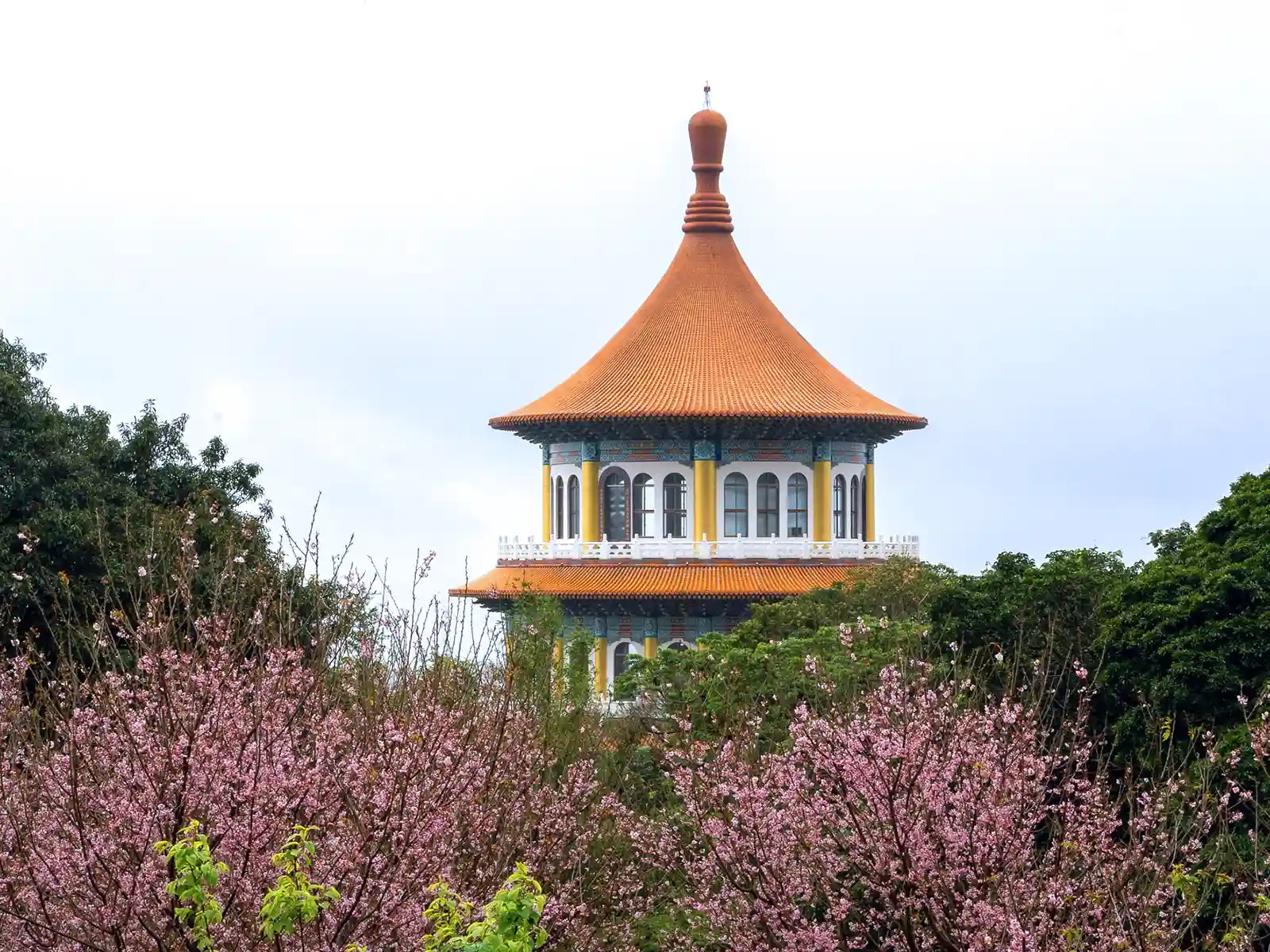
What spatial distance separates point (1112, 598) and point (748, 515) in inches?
922

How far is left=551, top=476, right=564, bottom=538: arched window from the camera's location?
51656 mm

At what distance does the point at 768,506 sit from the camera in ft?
165

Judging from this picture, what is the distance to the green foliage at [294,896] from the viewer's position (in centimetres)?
1165

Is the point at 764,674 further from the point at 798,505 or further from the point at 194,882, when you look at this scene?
the point at 798,505

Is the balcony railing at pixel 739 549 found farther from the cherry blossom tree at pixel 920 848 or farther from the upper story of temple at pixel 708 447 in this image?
the cherry blossom tree at pixel 920 848

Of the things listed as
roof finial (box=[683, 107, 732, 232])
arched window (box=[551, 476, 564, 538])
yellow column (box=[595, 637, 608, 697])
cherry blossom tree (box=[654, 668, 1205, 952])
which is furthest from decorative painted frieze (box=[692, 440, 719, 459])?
cherry blossom tree (box=[654, 668, 1205, 952])

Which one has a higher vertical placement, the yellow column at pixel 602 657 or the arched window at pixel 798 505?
the arched window at pixel 798 505

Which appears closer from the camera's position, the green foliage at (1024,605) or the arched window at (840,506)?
the green foliage at (1024,605)

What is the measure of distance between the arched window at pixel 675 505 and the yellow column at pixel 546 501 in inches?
127

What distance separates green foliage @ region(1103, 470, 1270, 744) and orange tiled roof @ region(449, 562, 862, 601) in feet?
65.7

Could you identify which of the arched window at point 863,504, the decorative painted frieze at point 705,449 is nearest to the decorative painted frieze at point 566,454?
the decorative painted frieze at point 705,449

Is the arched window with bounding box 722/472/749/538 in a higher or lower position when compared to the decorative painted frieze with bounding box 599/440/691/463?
lower

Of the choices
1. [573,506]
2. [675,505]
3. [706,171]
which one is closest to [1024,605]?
[675,505]

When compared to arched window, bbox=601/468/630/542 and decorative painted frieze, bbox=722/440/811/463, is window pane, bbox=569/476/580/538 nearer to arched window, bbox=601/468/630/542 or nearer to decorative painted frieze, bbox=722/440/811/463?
arched window, bbox=601/468/630/542
